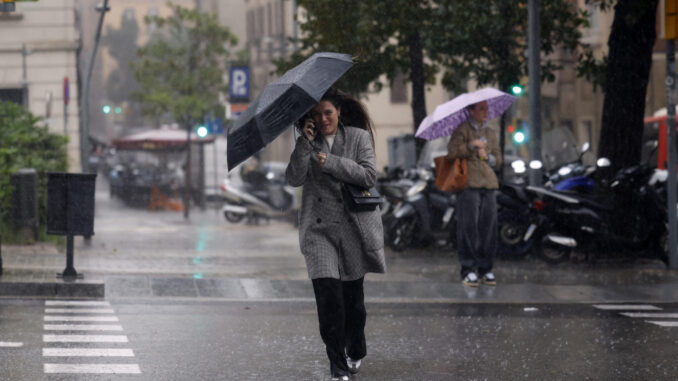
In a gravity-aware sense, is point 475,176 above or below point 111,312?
above

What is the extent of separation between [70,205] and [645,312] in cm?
532

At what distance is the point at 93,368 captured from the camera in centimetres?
770

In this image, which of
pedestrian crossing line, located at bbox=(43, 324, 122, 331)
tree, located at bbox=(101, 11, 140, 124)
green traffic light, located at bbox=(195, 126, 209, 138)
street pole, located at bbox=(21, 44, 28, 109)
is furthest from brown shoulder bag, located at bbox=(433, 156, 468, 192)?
tree, located at bbox=(101, 11, 140, 124)

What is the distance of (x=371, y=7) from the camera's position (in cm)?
1900

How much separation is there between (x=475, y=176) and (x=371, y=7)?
7.26 meters

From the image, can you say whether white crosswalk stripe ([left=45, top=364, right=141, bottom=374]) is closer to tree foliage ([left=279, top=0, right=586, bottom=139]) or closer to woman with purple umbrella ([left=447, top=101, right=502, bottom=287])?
woman with purple umbrella ([left=447, top=101, right=502, bottom=287])

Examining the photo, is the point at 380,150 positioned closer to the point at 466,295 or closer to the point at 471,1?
the point at 471,1

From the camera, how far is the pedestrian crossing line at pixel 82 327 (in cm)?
940

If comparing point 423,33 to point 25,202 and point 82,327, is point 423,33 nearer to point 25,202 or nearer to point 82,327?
point 25,202

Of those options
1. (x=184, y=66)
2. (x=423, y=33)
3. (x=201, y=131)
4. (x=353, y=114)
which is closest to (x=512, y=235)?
(x=423, y=33)

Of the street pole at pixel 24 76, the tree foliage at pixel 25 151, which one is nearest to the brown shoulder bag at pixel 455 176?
the tree foliage at pixel 25 151

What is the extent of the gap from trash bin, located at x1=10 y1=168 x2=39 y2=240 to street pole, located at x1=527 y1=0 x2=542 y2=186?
6597 millimetres

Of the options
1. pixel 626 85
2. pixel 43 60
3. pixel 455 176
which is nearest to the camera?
pixel 455 176

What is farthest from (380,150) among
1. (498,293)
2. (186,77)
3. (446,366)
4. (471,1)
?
(446,366)
